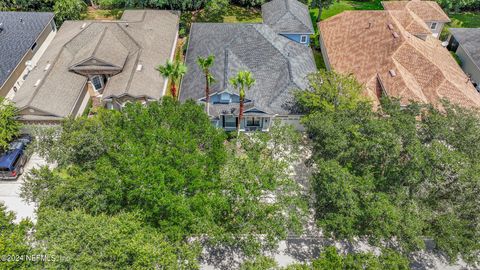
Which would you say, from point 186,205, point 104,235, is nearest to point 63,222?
point 104,235

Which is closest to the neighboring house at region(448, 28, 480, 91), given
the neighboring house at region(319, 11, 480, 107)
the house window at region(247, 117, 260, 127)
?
the neighboring house at region(319, 11, 480, 107)

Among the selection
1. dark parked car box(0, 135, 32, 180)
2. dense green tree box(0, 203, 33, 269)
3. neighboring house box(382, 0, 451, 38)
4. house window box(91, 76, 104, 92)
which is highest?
neighboring house box(382, 0, 451, 38)

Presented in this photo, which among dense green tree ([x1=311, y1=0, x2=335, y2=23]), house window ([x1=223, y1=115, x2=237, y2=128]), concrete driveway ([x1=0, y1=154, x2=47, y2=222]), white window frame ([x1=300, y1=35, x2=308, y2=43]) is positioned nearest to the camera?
concrete driveway ([x1=0, y1=154, x2=47, y2=222])

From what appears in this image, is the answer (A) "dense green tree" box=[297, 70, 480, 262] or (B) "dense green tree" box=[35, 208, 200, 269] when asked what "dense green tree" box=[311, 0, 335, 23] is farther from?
(B) "dense green tree" box=[35, 208, 200, 269]

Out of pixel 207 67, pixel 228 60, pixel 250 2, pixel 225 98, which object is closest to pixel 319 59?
pixel 228 60

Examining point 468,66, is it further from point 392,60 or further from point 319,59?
point 319,59

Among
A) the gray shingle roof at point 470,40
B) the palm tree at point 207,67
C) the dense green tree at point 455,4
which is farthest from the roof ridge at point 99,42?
the dense green tree at point 455,4

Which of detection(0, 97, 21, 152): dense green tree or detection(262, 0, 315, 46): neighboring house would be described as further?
detection(262, 0, 315, 46): neighboring house

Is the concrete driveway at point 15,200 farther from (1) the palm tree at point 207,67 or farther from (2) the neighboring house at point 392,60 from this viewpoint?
(2) the neighboring house at point 392,60
